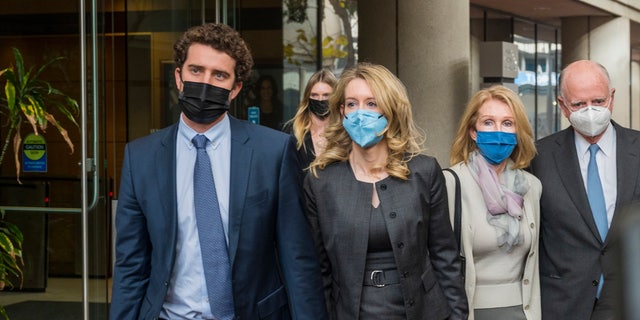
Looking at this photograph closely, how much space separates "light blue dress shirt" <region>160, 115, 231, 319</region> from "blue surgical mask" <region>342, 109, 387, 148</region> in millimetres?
686

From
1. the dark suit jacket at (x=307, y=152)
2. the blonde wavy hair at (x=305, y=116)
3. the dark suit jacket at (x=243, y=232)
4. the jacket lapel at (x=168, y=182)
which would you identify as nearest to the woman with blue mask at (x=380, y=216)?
the dark suit jacket at (x=243, y=232)

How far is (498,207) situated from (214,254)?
172cm

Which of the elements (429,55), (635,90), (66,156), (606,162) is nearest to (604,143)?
(606,162)

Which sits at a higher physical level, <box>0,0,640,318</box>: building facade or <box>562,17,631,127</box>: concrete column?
<box>562,17,631,127</box>: concrete column

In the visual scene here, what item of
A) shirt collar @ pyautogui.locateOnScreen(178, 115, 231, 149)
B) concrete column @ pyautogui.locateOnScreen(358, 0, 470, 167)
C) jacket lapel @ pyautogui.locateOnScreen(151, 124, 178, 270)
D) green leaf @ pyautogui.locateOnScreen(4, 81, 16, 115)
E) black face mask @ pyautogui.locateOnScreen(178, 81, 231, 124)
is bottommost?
jacket lapel @ pyautogui.locateOnScreen(151, 124, 178, 270)

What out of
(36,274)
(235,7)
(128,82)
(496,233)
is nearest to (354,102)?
(496,233)

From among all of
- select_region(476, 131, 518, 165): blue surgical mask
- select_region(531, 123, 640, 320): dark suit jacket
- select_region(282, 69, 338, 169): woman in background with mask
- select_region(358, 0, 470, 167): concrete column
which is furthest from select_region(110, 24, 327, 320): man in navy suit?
select_region(358, 0, 470, 167): concrete column

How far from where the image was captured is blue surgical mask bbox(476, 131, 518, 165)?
16.1 feet

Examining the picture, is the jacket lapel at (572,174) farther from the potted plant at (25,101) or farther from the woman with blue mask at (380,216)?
the potted plant at (25,101)

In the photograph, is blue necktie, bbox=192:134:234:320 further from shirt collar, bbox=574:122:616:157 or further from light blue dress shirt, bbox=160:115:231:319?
shirt collar, bbox=574:122:616:157

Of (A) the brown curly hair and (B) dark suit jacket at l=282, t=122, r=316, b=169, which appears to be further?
(B) dark suit jacket at l=282, t=122, r=316, b=169

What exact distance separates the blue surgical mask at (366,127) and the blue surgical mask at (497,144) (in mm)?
854

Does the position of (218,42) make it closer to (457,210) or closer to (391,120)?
(391,120)

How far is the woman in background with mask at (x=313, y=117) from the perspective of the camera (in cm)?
680
